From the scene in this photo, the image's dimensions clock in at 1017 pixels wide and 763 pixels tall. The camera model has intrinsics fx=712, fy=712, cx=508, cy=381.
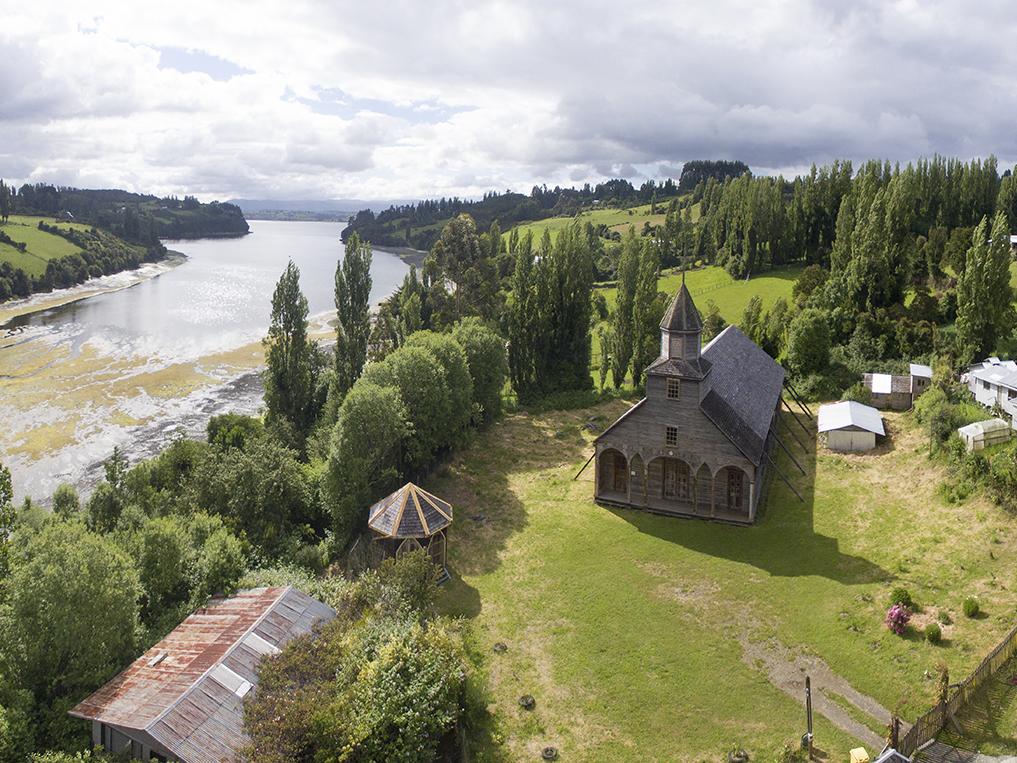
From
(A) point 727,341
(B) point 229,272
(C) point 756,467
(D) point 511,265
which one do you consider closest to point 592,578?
(C) point 756,467

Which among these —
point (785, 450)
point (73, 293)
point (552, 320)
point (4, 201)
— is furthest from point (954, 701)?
point (4, 201)

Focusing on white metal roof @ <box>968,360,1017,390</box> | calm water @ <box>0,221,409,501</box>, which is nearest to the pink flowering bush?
white metal roof @ <box>968,360,1017,390</box>

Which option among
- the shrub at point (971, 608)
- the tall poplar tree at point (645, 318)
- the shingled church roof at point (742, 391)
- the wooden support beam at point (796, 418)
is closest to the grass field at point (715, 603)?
the shrub at point (971, 608)

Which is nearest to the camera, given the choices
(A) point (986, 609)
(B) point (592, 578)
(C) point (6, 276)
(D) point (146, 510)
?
(A) point (986, 609)

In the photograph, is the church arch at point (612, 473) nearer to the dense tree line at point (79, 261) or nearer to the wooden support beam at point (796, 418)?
the wooden support beam at point (796, 418)

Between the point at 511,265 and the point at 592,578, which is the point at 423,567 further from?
the point at 511,265
